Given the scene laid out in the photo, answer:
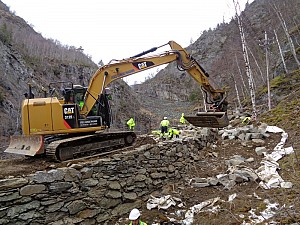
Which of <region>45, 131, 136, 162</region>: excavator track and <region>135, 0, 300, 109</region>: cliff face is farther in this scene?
<region>135, 0, 300, 109</region>: cliff face

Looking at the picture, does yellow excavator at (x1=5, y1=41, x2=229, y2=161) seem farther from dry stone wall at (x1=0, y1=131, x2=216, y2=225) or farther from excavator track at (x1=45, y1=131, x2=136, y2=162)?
dry stone wall at (x1=0, y1=131, x2=216, y2=225)

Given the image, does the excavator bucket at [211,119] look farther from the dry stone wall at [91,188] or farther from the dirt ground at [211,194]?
the dirt ground at [211,194]

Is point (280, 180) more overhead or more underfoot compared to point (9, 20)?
more underfoot

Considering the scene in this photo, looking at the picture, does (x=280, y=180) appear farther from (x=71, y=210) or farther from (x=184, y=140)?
(x=71, y=210)

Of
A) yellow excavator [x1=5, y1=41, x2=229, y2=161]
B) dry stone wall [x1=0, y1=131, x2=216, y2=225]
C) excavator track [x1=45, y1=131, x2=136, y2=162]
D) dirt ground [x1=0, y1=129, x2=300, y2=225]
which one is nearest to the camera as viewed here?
dry stone wall [x1=0, y1=131, x2=216, y2=225]

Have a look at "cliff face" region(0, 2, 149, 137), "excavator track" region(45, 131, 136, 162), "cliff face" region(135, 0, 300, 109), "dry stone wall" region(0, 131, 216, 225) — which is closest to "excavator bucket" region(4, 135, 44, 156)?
"excavator track" region(45, 131, 136, 162)

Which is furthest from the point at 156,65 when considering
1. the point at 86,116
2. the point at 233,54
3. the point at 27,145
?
the point at 233,54

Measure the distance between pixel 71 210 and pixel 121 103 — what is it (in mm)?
38863

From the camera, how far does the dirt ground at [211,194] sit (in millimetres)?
5511

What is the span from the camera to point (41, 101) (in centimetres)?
706

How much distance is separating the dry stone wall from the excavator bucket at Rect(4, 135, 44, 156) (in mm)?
1186

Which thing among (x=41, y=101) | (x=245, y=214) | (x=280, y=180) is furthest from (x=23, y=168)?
(x=280, y=180)

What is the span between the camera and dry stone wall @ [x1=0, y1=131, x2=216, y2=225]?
5.25 m

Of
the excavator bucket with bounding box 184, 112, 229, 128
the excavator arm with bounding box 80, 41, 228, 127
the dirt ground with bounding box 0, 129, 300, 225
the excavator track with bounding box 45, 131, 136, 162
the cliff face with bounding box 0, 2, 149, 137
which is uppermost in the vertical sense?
the cliff face with bounding box 0, 2, 149, 137
